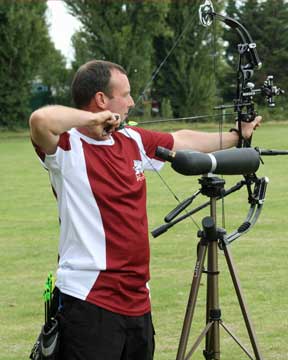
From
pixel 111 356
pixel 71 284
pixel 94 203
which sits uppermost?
pixel 94 203

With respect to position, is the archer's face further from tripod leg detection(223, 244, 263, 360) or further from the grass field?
the grass field

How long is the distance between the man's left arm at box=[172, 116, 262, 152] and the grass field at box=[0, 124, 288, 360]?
207 cm

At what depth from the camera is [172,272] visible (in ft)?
27.8

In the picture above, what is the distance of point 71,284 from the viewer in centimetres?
352

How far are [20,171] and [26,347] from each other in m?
16.5

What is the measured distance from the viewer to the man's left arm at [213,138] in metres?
4.17

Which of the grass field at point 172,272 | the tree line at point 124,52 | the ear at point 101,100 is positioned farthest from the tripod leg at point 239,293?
the tree line at point 124,52

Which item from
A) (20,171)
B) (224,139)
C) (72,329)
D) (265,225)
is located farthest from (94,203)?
(20,171)

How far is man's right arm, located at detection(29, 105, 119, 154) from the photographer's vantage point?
334 cm

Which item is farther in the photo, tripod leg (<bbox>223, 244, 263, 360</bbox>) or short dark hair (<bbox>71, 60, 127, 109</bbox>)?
tripod leg (<bbox>223, 244, 263, 360</bbox>)

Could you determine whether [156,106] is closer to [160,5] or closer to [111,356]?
[160,5]

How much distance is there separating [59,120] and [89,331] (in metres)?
0.93

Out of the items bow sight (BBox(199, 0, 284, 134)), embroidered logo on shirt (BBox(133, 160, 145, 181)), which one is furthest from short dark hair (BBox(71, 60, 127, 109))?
bow sight (BBox(199, 0, 284, 134))

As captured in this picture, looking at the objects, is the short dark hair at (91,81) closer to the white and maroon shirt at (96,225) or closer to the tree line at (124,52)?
the white and maroon shirt at (96,225)
